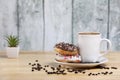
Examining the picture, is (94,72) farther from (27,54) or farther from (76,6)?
(76,6)

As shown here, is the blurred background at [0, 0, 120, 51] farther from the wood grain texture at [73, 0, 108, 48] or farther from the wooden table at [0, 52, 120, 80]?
the wooden table at [0, 52, 120, 80]

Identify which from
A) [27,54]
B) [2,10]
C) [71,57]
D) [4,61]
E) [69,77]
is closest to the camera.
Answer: [69,77]

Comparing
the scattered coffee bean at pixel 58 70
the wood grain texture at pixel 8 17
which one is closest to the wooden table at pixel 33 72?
the scattered coffee bean at pixel 58 70

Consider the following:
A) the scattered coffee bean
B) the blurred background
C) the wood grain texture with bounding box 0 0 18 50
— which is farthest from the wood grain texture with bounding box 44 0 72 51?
the scattered coffee bean

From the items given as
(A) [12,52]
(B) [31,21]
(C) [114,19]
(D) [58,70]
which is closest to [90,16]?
(C) [114,19]

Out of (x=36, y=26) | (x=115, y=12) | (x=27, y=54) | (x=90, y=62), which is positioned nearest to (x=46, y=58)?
(x=27, y=54)

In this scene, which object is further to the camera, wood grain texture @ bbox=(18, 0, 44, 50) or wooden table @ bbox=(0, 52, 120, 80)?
wood grain texture @ bbox=(18, 0, 44, 50)
